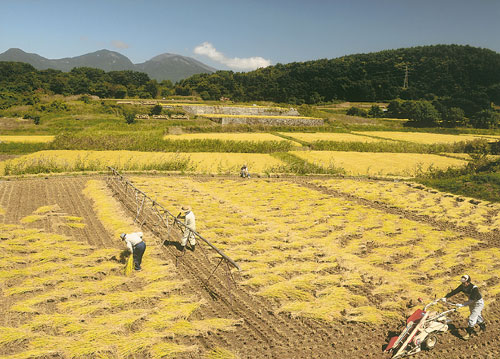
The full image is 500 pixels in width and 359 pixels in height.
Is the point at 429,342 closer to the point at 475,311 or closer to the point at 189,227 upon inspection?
the point at 475,311

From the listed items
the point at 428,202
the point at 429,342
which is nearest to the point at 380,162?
the point at 428,202

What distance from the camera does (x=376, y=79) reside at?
8344 cm

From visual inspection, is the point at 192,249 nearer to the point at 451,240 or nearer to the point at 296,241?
the point at 296,241

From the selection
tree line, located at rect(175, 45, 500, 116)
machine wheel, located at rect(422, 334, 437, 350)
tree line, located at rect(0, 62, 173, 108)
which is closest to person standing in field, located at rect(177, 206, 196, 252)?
machine wheel, located at rect(422, 334, 437, 350)

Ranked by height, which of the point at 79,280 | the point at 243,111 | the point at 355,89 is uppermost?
the point at 355,89

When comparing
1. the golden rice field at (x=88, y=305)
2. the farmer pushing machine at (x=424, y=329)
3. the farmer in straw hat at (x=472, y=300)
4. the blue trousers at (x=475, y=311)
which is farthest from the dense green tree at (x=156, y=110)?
the blue trousers at (x=475, y=311)

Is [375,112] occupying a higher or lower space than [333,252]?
higher

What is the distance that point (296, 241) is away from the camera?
995 cm

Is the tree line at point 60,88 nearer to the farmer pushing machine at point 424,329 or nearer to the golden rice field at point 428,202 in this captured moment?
the golden rice field at point 428,202

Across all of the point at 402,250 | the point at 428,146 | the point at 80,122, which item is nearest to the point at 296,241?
the point at 402,250

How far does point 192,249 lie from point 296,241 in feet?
10.6

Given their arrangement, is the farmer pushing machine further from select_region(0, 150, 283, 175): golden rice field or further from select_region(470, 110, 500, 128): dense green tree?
select_region(470, 110, 500, 128): dense green tree

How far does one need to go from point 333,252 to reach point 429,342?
3.75 meters

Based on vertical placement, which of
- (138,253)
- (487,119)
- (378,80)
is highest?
(378,80)
